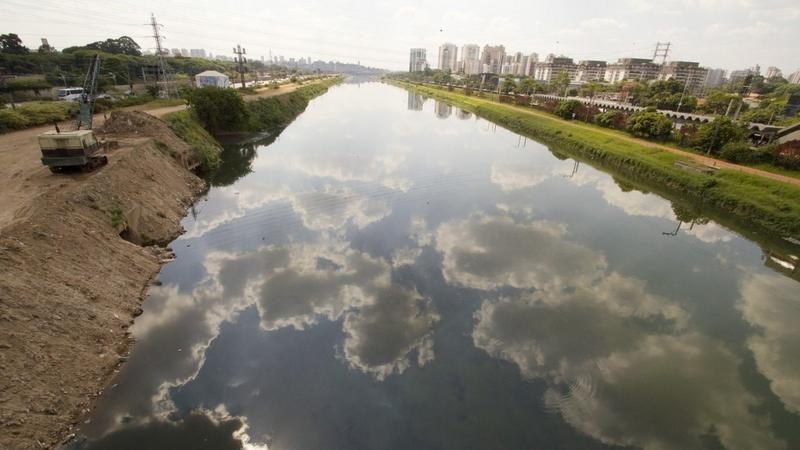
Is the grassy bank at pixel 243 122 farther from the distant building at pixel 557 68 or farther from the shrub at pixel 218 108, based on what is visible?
the distant building at pixel 557 68

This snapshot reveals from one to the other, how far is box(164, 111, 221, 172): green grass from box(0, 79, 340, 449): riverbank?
856 centimetres

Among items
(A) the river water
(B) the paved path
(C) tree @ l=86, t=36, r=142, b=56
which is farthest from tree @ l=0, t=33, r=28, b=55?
(B) the paved path

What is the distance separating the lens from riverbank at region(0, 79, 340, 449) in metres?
8.27

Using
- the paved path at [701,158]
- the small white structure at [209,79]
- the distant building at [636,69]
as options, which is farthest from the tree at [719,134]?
the distant building at [636,69]

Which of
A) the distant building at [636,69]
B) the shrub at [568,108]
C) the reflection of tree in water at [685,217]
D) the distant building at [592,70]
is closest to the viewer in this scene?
the reflection of tree in water at [685,217]

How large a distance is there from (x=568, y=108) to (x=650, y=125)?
17697 mm

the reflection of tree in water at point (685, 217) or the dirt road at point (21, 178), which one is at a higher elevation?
the dirt road at point (21, 178)

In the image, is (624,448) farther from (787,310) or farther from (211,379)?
(787,310)

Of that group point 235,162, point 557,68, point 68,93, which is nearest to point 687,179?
point 235,162

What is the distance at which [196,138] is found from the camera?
102 feet

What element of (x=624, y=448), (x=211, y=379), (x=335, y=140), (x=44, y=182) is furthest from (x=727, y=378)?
(x=335, y=140)

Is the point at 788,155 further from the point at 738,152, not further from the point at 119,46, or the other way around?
the point at 119,46

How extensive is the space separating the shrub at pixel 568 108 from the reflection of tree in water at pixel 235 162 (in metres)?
42.3

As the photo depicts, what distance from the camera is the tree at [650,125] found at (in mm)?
38375
